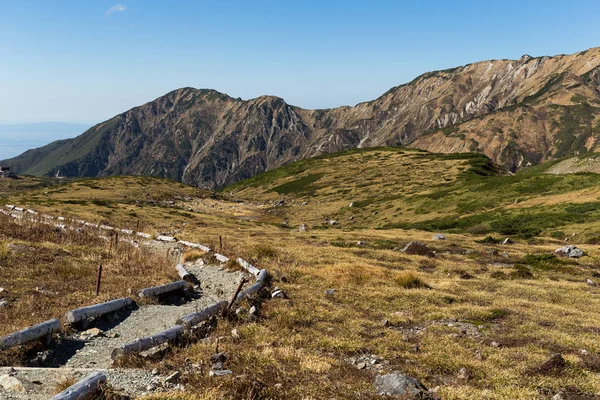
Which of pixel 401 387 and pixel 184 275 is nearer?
pixel 401 387

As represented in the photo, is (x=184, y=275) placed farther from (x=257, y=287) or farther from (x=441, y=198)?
(x=441, y=198)

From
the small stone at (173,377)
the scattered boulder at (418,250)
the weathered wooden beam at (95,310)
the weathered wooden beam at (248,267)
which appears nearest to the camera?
the small stone at (173,377)

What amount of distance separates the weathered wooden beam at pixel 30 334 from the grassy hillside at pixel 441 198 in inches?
2009

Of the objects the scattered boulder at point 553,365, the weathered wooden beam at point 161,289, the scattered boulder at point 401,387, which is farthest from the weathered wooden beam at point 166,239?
the scattered boulder at point 553,365

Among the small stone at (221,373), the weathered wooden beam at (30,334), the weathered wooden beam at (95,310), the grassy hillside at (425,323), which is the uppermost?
the weathered wooden beam at (30,334)

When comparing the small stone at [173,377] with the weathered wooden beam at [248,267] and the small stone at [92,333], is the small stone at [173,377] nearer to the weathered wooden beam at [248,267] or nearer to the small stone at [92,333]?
the small stone at [92,333]

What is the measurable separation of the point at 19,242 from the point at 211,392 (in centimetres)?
1969

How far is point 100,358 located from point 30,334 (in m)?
2.00

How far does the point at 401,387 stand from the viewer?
9.65 meters

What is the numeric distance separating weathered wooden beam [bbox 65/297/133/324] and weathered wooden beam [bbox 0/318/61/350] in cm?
85

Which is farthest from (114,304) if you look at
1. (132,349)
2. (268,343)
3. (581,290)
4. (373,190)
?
(373,190)

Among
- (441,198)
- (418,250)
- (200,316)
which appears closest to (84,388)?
(200,316)

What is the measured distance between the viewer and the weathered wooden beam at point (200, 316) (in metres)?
13.1

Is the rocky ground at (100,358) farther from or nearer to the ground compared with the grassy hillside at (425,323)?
farther from the ground
